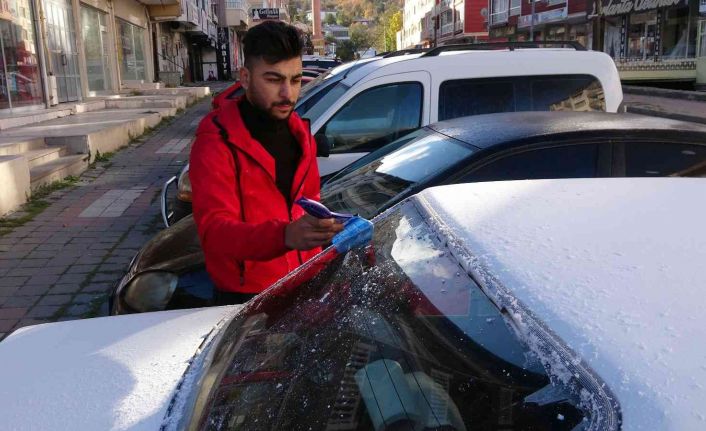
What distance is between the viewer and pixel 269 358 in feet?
5.90

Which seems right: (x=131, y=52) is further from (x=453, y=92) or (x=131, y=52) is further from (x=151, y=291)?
(x=151, y=291)

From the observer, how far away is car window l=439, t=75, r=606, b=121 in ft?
18.1

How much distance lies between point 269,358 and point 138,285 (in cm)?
176

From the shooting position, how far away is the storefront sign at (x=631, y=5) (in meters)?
33.6

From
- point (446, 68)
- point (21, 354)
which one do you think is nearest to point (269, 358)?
point (21, 354)

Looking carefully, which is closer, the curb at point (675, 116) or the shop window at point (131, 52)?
the curb at point (675, 116)

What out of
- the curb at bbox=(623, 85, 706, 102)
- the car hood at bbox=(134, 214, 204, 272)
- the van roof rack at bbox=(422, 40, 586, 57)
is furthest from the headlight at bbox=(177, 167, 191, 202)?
the curb at bbox=(623, 85, 706, 102)

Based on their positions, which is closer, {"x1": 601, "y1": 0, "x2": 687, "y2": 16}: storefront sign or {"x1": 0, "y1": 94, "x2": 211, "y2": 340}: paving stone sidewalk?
{"x1": 0, "y1": 94, "x2": 211, "y2": 340}: paving stone sidewalk

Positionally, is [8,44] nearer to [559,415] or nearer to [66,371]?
[66,371]

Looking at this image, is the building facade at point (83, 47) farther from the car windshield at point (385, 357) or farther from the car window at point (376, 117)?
the car windshield at point (385, 357)

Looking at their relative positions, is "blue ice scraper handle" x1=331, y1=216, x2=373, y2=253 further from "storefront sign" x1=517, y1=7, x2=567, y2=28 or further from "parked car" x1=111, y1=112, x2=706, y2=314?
"storefront sign" x1=517, y1=7, x2=567, y2=28

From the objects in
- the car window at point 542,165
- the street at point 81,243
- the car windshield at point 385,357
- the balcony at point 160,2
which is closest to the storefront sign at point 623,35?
the balcony at point 160,2

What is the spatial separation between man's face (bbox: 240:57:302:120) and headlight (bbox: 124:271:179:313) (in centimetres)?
132

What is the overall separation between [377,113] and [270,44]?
324 cm
